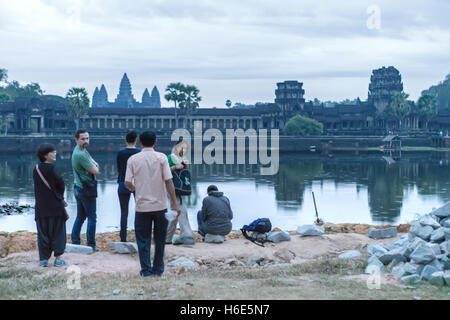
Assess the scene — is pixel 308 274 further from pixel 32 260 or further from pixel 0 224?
pixel 0 224

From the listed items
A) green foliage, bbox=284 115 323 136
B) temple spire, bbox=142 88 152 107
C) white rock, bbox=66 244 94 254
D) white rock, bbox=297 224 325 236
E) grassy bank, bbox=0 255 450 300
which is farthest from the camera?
temple spire, bbox=142 88 152 107

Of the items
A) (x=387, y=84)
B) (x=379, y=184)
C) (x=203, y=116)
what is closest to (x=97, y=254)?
(x=379, y=184)

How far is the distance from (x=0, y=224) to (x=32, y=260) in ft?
29.2

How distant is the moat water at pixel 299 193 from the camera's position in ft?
60.7

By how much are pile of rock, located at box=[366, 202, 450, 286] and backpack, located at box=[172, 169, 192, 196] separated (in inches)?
110

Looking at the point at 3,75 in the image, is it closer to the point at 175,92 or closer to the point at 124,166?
the point at 175,92

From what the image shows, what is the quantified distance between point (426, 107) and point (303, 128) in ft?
63.0

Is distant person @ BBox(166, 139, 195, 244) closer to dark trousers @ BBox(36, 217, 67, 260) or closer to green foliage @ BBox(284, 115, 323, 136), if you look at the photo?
dark trousers @ BBox(36, 217, 67, 260)

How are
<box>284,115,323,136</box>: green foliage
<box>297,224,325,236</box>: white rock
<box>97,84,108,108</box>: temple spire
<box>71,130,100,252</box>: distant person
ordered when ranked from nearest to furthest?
1. <box>71,130,100,252</box>: distant person
2. <box>297,224,325,236</box>: white rock
3. <box>284,115,323,136</box>: green foliage
4. <box>97,84,108,108</box>: temple spire

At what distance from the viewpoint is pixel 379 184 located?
30250 mm

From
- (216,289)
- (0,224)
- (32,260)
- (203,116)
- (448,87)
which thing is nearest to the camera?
(216,289)

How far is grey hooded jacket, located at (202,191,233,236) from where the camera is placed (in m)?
9.43

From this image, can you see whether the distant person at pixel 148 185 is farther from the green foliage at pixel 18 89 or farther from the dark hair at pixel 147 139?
the green foliage at pixel 18 89

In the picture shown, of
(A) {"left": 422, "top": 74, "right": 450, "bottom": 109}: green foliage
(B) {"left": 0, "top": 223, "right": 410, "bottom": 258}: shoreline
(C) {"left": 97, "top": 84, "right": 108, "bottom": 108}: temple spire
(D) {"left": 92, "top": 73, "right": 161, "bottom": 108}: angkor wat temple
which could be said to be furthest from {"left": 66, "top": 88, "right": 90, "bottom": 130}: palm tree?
(C) {"left": 97, "top": 84, "right": 108, "bottom": 108}: temple spire
